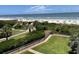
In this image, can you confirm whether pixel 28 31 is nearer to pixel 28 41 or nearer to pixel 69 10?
pixel 28 41

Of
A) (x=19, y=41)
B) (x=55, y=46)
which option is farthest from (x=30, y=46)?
(x=55, y=46)

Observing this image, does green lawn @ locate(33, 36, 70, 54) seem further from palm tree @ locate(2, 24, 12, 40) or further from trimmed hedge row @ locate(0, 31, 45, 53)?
palm tree @ locate(2, 24, 12, 40)

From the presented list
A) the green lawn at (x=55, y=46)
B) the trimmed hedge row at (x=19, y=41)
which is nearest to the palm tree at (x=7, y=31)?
the trimmed hedge row at (x=19, y=41)

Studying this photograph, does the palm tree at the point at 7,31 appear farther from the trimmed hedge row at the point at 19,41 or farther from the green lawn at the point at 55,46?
the green lawn at the point at 55,46

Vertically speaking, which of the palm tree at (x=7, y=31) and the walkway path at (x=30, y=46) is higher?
the palm tree at (x=7, y=31)

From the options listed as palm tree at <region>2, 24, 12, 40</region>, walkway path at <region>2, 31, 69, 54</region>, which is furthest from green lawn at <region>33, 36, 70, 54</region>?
palm tree at <region>2, 24, 12, 40</region>

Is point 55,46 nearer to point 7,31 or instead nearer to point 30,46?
point 30,46

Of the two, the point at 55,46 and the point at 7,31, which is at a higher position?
the point at 7,31
